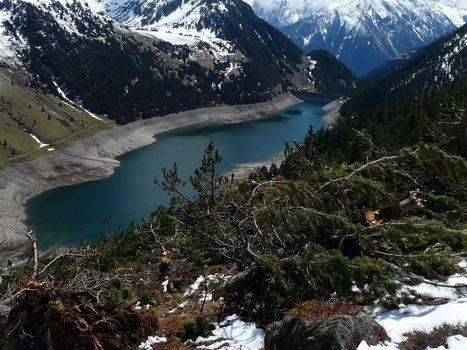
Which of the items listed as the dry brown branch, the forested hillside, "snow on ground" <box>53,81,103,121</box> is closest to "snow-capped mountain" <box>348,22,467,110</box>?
"snow on ground" <box>53,81,103,121</box>

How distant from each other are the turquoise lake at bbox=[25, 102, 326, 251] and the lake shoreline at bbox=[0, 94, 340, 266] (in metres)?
1.75

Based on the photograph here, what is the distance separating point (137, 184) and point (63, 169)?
52.8ft

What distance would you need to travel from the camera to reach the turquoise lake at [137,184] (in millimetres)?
50031

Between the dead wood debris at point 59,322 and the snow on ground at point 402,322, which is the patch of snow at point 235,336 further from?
the dead wood debris at point 59,322

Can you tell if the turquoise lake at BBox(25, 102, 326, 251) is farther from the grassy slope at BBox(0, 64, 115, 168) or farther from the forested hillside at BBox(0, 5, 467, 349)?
the grassy slope at BBox(0, 64, 115, 168)

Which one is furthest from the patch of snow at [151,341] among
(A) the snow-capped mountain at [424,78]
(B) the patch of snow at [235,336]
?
(A) the snow-capped mountain at [424,78]

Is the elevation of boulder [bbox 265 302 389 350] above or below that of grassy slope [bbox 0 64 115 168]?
below

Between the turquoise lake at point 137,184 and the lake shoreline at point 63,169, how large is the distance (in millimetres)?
1751

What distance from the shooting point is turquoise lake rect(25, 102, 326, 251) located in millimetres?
50031

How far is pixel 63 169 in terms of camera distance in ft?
241

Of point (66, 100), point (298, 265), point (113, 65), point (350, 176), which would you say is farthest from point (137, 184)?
point (113, 65)

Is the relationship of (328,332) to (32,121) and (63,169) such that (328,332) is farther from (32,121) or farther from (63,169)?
(32,121)

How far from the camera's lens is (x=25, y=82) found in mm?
115438

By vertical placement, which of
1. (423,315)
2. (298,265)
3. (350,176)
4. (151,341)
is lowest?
(423,315)
